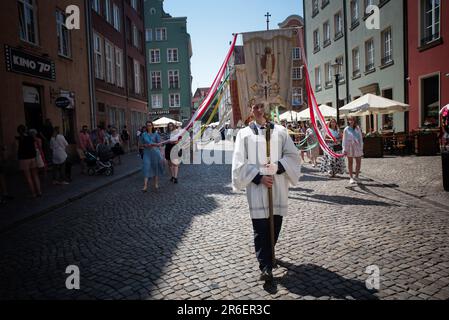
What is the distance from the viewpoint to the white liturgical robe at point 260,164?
3.88 metres

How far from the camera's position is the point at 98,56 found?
72.6 feet

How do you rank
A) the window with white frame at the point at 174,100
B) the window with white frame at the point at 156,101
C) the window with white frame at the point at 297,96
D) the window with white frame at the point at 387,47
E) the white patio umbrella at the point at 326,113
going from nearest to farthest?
the white patio umbrella at the point at 326,113
the window with white frame at the point at 387,47
the window with white frame at the point at 297,96
the window with white frame at the point at 174,100
the window with white frame at the point at 156,101

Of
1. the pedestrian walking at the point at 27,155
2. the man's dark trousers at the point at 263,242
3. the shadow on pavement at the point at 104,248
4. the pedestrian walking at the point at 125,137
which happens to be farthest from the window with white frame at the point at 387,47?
the man's dark trousers at the point at 263,242

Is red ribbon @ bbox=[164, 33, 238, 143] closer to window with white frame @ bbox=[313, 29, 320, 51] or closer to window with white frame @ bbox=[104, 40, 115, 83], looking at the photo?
window with white frame @ bbox=[104, 40, 115, 83]

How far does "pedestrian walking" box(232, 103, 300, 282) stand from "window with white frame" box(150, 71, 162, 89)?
48800 millimetres

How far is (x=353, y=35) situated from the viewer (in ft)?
79.8

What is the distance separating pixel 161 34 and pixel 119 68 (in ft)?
84.2

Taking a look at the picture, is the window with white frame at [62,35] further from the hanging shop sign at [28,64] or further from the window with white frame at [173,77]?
the window with white frame at [173,77]

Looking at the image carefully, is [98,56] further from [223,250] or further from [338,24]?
[223,250]

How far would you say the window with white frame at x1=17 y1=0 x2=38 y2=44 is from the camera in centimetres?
1397

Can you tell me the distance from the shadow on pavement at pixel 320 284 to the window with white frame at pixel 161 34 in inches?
1970
